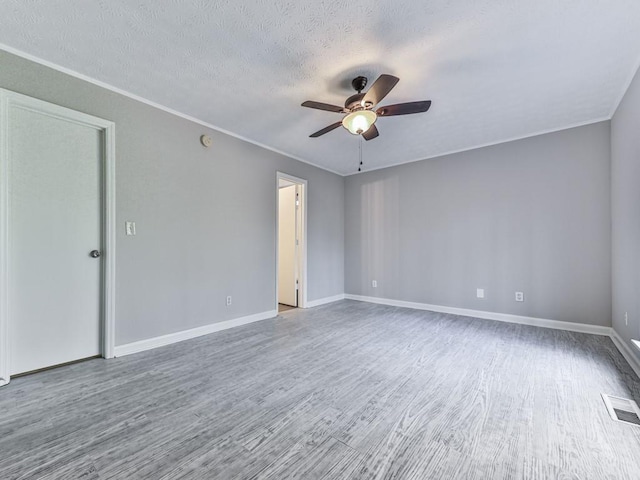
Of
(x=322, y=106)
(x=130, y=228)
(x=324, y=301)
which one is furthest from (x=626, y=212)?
(x=130, y=228)

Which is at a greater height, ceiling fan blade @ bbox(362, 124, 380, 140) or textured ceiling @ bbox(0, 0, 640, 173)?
textured ceiling @ bbox(0, 0, 640, 173)

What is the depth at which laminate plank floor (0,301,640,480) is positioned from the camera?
51.6 inches

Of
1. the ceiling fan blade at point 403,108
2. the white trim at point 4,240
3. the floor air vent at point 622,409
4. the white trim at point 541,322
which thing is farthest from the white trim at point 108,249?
the white trim at point 541,322

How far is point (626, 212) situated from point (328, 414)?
3199 millimetres

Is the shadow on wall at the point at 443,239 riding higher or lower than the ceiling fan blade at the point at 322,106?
lower

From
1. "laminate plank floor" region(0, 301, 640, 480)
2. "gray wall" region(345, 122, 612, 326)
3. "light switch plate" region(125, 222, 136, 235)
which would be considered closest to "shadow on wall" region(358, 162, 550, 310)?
"gray wall" region(345, 122, 612, 326)

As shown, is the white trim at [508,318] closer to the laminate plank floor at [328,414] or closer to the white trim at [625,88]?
the laminate plank floor at [328,414]

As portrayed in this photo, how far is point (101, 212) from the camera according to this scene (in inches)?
101

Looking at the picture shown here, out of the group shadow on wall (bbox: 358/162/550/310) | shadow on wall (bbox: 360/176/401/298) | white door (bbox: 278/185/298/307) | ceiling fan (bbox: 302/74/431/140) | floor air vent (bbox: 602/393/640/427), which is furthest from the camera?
shadow on wall (bbox: 360/176/401/298)

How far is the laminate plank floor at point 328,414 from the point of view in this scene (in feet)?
4.30

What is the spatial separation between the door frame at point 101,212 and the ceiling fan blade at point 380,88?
92.3 inches

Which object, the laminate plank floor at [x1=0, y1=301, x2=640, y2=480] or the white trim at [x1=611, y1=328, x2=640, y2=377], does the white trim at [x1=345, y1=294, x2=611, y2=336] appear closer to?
the white trim at [x1=611, y1=328, x2=640, y2=377]

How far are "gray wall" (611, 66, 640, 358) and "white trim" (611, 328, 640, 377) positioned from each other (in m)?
0.06

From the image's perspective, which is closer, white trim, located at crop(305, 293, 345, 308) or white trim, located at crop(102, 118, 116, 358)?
white trim, located at crop(102, 118, 116, 358)
